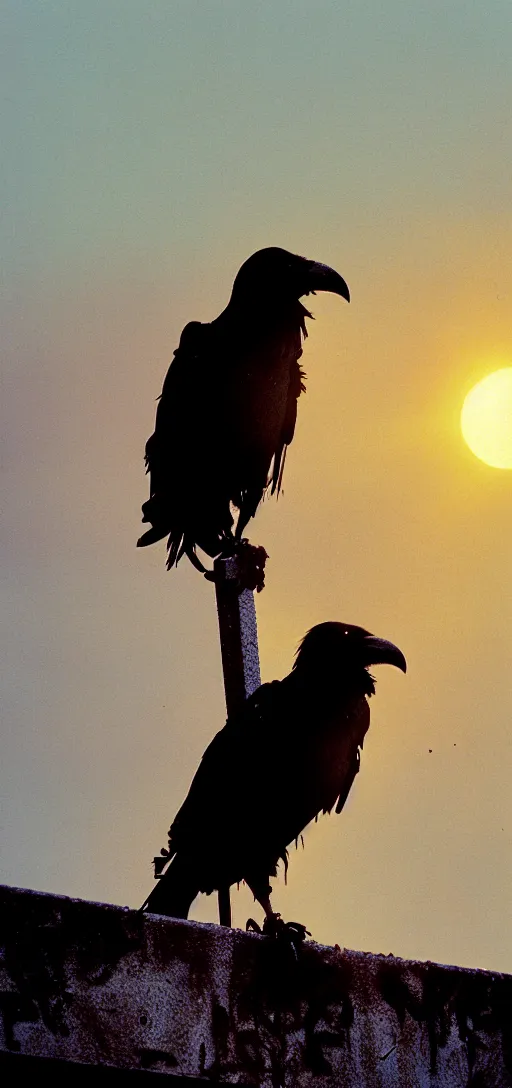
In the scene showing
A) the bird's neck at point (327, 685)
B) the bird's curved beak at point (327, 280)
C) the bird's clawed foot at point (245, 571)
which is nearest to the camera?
the bird's neck at point (327, 685)

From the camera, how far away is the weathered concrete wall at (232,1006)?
3.74 meters

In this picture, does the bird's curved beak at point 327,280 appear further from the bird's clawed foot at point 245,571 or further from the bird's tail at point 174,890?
the bird's tail at point 174,890

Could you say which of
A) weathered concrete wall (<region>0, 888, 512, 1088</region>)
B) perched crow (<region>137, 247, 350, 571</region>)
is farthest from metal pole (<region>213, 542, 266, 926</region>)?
weathered concrete wall (<region>0, 888, 512, 1088</region>)

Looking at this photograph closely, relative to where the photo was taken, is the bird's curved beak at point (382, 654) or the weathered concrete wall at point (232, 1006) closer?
the weathered concrete wall at point (232, 1006)

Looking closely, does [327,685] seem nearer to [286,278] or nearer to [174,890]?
[174,890]

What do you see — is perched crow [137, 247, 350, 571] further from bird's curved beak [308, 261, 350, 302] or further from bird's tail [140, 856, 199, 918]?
bird's tail [140, 856, 199, 918]

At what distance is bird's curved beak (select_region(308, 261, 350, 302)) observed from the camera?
7.51 metres

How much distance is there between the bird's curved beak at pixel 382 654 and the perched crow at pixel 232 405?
1.39 metres

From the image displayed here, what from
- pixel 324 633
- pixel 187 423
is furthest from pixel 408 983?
pixel 187 423

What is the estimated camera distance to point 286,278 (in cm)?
757

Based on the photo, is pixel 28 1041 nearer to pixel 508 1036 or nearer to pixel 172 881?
pixel 508 1036

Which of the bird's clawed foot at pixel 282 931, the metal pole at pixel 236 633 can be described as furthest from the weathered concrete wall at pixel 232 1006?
the metal pole at pixel 236 633

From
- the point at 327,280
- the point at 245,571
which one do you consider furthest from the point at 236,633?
the point at 327,280

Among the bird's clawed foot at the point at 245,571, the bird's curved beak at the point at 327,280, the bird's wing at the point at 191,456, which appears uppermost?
the bird's curved beak at the point at 327,280
